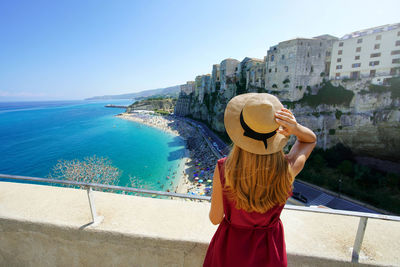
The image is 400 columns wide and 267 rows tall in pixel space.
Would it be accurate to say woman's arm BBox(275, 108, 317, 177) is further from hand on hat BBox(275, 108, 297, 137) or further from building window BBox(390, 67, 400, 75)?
building window BBox(390, 67, 400, 75)

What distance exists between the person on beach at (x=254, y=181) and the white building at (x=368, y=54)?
1081 inches

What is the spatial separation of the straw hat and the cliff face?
24.1 meters

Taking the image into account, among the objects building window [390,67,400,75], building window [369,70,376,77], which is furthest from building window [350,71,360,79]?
building window [390,67,400,75]

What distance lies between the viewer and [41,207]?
6.15 ft

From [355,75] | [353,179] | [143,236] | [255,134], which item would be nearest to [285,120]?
[255,134]

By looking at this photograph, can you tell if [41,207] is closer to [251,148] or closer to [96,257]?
[96,257]

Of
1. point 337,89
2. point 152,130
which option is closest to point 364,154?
point 337,89

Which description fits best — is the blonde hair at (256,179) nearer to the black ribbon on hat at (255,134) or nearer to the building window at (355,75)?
the black ribbon on hat at (255,134)

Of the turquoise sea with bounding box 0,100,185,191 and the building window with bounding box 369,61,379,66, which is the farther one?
the turquoise sea with bounding box 0,100,185,191

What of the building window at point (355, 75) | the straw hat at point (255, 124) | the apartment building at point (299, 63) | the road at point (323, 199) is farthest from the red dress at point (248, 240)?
the building window at point (355, 75)

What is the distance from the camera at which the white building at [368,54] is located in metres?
18.6

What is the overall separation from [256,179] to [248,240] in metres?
0.38

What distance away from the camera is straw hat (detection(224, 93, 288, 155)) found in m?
0.84

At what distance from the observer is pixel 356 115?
65.2ft
